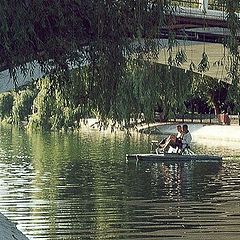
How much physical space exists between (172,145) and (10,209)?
10.2 metres

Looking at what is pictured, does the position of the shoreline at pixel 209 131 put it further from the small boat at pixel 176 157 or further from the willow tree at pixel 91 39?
the willow tree at pixel 91 39

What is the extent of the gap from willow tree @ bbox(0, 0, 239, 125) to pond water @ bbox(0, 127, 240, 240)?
2.82m

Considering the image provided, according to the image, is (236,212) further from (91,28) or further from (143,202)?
(91,28)

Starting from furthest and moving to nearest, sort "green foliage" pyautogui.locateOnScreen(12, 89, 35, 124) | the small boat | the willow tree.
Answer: "green foliage" pyautogui.locateOnScreen(12, 89, 35, 124) → the small boat → the willow tree

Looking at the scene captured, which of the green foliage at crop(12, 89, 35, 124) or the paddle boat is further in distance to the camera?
the green foliage at crop(12, 89, 35, 124)

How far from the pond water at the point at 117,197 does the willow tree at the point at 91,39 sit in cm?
282

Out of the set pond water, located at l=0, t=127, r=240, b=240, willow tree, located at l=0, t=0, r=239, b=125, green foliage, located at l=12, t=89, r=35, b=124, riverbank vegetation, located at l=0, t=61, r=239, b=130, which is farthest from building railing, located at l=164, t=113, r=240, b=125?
willow tree, located at l=0, t=0, r=239, b=125

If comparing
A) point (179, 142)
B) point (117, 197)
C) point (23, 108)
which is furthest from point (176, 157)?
point (23, 108)

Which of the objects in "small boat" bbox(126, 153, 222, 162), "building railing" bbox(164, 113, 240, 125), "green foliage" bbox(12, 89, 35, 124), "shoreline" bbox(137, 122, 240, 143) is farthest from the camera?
"building railing" bbox(164, 113, 240, 125)

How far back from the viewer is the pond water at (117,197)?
32.3 feet

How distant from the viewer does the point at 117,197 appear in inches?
519

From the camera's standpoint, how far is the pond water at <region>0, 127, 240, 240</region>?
32.3 ft

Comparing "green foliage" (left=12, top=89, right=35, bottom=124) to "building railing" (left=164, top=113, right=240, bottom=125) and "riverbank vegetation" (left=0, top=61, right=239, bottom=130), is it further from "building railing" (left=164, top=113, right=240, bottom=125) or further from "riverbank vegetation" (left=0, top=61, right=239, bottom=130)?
"riverbank vegetation" (left=0, top=61, right=239, bottom=130)

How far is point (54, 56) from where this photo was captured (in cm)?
663
